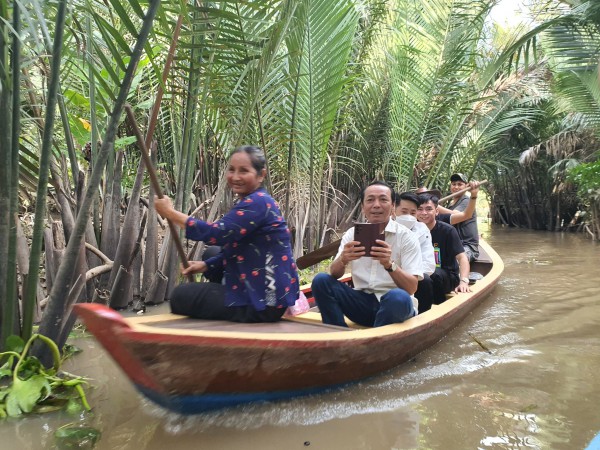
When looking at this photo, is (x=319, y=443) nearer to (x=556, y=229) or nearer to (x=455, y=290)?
(x=455, y=290)

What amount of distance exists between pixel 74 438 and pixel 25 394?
15.6 inches

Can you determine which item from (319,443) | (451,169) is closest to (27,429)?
(319,443)

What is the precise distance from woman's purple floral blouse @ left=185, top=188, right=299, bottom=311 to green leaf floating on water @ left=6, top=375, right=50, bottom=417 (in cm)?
89

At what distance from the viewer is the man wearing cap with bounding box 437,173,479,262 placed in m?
4.91

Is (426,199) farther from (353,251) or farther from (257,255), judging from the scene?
(257,255)

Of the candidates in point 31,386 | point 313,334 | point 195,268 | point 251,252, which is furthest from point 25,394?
point 313,334

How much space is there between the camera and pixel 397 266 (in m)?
2.64

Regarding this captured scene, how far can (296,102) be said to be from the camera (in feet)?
14.9

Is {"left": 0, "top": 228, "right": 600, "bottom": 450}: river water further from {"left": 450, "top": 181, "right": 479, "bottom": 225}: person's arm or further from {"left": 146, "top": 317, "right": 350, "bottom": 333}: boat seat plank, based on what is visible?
{"left": 450, "top": 181, "right": 479, "bottom": 225}: person's arm

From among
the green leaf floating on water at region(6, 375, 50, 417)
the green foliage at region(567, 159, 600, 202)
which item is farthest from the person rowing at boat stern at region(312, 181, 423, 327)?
the green foliage at region(567, 159, 600, 202)

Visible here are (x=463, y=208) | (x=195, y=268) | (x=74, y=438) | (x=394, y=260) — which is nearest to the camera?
(x=74, y=438)

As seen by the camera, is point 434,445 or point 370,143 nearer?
point 434,445

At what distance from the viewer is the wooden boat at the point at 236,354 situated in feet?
5.79

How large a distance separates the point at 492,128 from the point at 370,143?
266 cm
